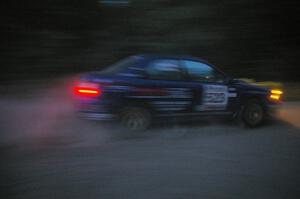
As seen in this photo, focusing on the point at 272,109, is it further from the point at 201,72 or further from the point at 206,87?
the point at 201,72

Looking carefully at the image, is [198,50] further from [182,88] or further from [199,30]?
[182,88]

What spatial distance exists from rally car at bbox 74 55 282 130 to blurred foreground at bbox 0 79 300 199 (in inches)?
12.6

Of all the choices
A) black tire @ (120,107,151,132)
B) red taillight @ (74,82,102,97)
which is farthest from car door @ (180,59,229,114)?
red taillight @ (74,82,102,97)

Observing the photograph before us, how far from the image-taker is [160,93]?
985 centimetres

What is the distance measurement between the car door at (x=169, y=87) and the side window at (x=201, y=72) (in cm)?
16

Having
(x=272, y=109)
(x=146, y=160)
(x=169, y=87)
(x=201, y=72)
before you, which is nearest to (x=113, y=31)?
(x=201, y=72)

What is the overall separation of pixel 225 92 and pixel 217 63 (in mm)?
6955

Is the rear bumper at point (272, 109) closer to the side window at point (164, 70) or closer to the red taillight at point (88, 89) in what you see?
the side window at point (164, 70)

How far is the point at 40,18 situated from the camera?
16.2 metres

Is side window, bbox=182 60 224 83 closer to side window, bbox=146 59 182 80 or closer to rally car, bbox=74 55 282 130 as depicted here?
rally car, bbox=74 55 282 130

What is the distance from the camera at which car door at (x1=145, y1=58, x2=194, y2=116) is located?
32.3ft

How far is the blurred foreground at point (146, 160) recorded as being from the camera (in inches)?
239

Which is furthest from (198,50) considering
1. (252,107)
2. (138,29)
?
(252,107)

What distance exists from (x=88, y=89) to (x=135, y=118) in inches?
37.9
